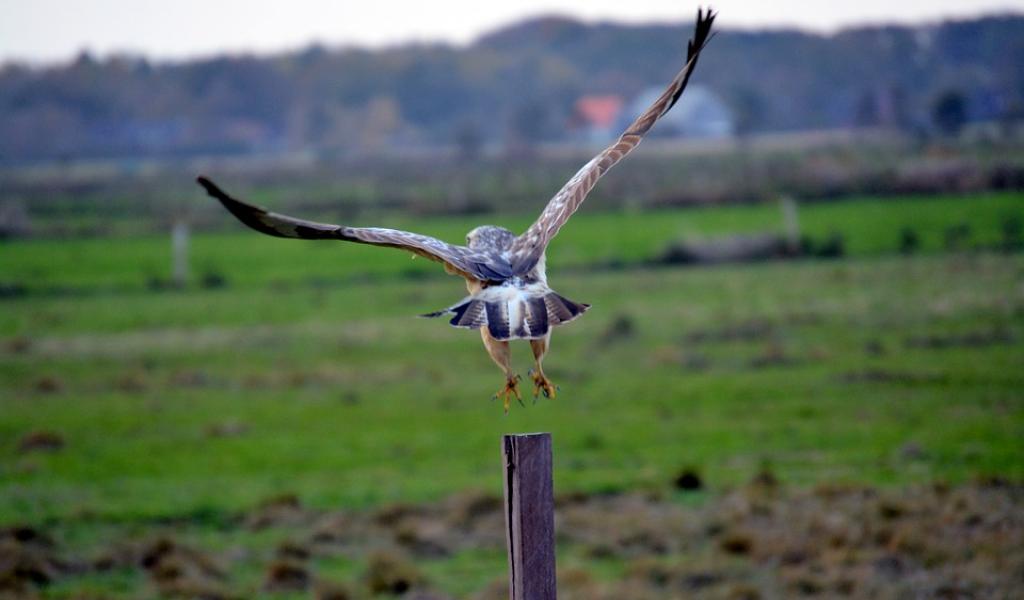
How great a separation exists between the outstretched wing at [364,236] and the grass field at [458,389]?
580 cm

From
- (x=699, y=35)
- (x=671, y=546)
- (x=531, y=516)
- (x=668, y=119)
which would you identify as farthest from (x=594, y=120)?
(x=531, y=516)

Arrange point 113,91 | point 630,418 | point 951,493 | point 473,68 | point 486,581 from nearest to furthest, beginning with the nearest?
point 486,581 → point 951,493 → point 630,418 → point 113,91 → point 473,68

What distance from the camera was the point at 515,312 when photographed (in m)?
6.05

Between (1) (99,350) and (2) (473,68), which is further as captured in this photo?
(2) (473,68)

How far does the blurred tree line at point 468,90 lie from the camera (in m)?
112

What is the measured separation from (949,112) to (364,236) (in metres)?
75.4

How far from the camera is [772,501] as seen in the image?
44.8ft

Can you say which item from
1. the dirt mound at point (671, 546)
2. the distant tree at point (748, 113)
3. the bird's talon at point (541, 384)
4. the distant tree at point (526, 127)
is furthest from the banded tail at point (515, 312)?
the distant tree at point (526, 127)

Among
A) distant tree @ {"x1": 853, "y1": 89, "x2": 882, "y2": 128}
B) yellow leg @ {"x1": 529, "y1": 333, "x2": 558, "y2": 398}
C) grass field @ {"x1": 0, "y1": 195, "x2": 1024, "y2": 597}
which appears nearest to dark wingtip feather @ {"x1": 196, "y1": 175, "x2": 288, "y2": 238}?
yellow leg @ {"x1": 529, "y1": 333, "x2": 558, "y2": 398}

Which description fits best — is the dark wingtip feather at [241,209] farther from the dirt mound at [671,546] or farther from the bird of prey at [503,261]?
the dirt mound at [671,546]

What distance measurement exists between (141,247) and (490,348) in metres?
39.5

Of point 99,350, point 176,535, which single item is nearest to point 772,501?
point 176,535

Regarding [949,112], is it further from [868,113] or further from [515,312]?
[515,312]

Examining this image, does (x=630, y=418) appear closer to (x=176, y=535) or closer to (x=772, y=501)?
(x=772, y=501)
